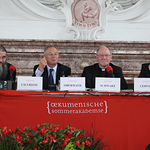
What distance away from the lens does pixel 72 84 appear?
1970 millimetres

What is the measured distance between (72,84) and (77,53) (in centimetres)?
192

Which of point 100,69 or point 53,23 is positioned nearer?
point 100,69

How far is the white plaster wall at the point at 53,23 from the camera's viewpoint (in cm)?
390

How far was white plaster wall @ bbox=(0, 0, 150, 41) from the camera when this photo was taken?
3.90 meters

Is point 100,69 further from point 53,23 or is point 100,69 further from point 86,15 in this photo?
point 53,23

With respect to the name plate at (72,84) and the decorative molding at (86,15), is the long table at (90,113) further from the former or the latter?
the decorative molding at (86,15)

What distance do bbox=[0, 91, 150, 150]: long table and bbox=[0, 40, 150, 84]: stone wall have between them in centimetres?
198

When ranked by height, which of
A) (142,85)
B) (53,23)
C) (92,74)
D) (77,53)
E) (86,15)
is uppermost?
(86,15)

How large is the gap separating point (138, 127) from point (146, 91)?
0.36m

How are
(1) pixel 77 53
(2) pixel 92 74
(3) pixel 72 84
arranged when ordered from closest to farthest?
(3) pixel 72 84
(2) pixel 92 74
(1) pixel 77 53

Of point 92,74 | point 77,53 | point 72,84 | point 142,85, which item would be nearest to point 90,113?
point 72,84

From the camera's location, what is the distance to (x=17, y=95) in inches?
70.1

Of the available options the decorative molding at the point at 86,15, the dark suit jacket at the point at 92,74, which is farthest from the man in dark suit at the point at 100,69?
the decorative molding at the point at 86,15

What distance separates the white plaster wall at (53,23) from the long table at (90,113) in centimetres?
227
